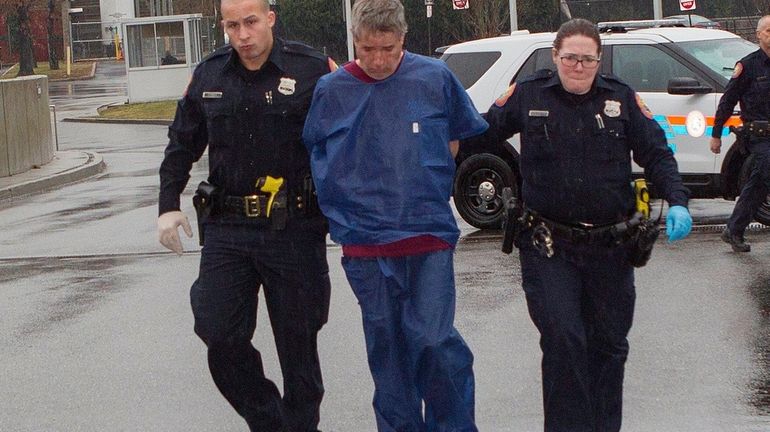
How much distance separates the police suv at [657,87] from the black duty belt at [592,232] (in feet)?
20.9

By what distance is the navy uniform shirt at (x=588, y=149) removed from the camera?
18.1 ft

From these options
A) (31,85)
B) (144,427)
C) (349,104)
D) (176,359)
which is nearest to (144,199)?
(31,85)

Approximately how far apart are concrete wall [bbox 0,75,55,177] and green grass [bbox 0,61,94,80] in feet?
134

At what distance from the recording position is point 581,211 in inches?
219

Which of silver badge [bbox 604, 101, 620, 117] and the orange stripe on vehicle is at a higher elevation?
silver badge [bbox 604, 101, 620, 117]

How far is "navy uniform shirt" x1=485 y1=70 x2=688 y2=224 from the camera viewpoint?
5.53 metres

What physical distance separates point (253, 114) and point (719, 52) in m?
7.52

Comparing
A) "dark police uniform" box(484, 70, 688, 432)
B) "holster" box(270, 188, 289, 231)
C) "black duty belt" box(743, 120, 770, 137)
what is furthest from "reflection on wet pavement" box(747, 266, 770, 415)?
"holster" box(270, 188, 289, 231)

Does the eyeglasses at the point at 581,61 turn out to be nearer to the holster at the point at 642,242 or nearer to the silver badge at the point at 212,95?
the holster at the point at 642,242

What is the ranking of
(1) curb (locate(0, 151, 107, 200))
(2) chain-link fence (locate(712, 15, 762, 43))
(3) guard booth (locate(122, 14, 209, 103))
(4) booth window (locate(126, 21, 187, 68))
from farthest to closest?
1. (3) guard booth (locate(122, 14, 209, 103))
2. (4) booth window (locate(126, 21, 187, 68))
3. (2) chain-link fence (locate(712, 15, 762, 43))
4. (1) curb (locate(0, 151, 107, 200))

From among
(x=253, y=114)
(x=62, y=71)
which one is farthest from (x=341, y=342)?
(x=62, y=71)

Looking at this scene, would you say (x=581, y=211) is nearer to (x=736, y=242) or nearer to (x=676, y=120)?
(x=736, y=242)

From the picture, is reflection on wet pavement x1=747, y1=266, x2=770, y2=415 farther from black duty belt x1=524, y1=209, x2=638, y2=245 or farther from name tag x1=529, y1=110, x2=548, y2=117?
name tag x1=529, y1=110, x2=548, y2=117

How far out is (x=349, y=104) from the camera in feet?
17.7
